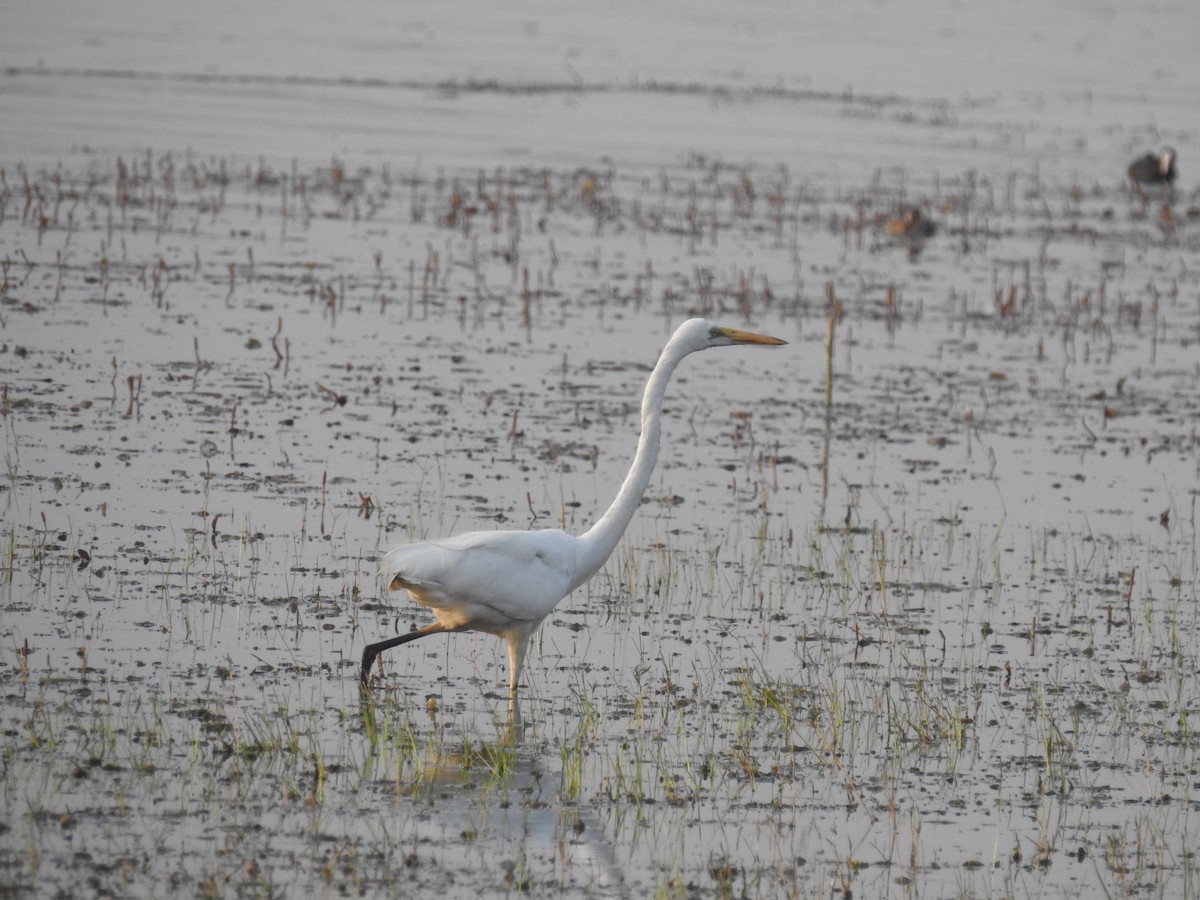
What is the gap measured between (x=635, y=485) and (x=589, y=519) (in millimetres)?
2565

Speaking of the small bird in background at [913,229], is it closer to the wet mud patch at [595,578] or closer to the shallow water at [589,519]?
the shallow water at [589,519]

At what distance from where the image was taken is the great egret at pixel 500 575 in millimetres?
7578

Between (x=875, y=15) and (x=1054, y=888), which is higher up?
(x=875, y=15)

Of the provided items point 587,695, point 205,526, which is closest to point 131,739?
point 587,695

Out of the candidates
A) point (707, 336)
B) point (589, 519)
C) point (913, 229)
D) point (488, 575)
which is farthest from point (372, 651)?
point (913, 229)

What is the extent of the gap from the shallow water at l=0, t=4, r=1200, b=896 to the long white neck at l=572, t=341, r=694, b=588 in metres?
0.60

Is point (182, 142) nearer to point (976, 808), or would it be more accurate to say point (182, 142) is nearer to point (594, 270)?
point (594, 270)

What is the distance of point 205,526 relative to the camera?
375 inches

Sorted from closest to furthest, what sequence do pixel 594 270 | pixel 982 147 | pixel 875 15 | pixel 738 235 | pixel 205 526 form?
pixel 205 526
pixel 594 270
pixel 738 235
pixel 982 147
pixel 875 15

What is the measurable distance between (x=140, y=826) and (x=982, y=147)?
2928cm

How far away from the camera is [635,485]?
8.20 meters

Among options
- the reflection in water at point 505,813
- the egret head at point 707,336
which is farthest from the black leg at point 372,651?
the egret head at point 707,336

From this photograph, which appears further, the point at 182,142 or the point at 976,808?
the point at 182,142

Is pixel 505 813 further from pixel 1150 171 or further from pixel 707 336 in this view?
pixel 1150 171
